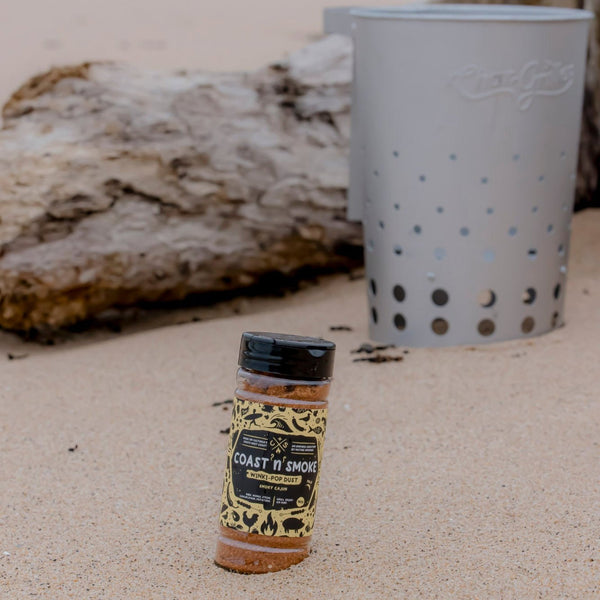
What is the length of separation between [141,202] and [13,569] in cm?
186

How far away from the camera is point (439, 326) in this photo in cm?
325

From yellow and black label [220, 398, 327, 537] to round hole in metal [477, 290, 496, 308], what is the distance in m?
1.50

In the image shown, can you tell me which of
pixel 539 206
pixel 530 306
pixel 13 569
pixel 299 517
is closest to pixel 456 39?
pixel 539 206

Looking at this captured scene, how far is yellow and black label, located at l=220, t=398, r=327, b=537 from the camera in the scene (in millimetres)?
1797

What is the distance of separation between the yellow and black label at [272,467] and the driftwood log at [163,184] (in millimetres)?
1796

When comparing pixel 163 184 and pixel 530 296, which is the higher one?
pixel 163 184

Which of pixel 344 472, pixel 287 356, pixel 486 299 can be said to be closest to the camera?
pixel 287 356

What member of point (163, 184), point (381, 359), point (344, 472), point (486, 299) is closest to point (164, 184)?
point (163, 184)

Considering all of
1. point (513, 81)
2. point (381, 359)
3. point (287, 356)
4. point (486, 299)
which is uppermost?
point (513, 81)

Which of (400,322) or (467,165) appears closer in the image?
(467,165)

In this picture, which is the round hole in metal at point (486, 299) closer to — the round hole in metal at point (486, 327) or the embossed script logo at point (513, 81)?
the round hole in metal at point (486, 327)

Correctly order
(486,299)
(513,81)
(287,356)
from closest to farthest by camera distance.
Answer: (287,356)
(513,81)
(486,299)

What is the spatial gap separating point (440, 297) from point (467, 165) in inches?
17.4

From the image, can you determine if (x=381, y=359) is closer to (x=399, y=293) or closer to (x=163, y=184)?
(x=399, y=293)
